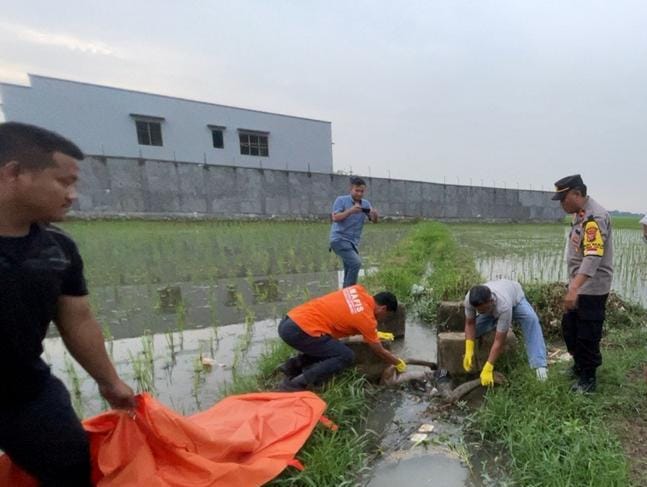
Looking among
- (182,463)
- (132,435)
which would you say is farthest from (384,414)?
(132,435)

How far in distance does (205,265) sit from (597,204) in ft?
24.1

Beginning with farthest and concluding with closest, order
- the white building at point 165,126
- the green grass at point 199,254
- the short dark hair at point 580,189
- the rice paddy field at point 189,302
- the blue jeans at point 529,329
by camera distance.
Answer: the white building at point 165,126 → the green grass at point 199,254 → the rice paddy field at point 189,302 → the blue jeans at point 529,329 → the short dark hair at point 580,189

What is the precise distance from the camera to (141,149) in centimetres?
2134

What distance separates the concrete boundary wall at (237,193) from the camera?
16.9 metres

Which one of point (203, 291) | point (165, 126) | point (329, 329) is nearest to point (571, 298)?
point (329, 329)

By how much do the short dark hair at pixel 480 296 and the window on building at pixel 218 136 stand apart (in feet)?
74.8

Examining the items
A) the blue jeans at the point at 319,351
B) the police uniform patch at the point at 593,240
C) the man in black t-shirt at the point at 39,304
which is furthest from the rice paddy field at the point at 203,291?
the police uniform patch at the point at 593,240

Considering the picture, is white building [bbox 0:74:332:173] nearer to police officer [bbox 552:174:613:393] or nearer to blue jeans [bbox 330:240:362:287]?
blue jeans [bbox 330:240:362:287]

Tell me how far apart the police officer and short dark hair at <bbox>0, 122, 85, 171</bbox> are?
3386 mm

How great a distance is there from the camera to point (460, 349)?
3.56 m

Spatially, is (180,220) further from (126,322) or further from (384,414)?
(384,414)

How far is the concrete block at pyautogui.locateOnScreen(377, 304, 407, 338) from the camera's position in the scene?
460 cm

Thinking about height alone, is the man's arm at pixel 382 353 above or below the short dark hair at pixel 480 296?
below

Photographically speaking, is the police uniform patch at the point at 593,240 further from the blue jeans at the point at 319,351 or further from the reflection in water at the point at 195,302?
the reflection in water at the point at 195,302
